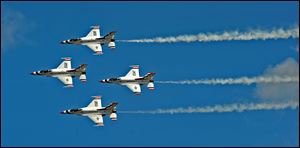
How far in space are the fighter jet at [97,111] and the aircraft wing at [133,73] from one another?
12.5 ft

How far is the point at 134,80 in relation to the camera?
262 feet

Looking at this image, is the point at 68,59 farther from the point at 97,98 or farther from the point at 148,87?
the point at 148,87

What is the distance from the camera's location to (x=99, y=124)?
8012 cm

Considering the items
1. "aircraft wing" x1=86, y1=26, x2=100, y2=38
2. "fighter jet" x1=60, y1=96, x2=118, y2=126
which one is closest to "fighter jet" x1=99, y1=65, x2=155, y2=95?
"fighter jet" x1=60, y1=96, x2=118, y2=126

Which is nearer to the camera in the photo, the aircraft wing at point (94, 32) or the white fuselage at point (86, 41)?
the white fuselage at point (86, 41)

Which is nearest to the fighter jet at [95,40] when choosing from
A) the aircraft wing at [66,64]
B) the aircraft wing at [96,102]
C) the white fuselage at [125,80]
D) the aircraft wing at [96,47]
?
the aircraft wing at [96,47]

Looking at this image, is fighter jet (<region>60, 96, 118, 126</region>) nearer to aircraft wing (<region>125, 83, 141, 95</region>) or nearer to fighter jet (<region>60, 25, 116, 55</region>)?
aircraft wing (<region>125, 83, 141, 95</region>)

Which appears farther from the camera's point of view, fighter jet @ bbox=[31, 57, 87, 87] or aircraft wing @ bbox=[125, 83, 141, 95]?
fighter jet @ bbox=[31, 57, 87, 87]

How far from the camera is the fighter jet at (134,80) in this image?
78312mm

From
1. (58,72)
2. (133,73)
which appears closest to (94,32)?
(58,72)

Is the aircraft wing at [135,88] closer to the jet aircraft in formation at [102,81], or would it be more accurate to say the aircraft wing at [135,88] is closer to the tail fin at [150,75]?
the jet aircraft in formation at [102,81]

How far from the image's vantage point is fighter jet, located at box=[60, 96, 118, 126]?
7894 cm

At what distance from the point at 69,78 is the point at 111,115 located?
20.7ft

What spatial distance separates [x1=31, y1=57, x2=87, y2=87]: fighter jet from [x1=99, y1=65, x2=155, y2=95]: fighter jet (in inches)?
116
